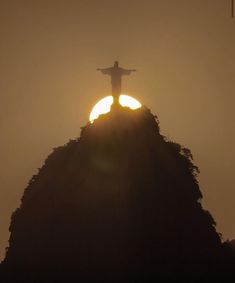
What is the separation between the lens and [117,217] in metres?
23.7

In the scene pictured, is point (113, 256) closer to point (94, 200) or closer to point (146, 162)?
point (94, 200)

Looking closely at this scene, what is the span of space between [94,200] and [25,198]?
5.20 m

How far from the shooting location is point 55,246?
2411 cm

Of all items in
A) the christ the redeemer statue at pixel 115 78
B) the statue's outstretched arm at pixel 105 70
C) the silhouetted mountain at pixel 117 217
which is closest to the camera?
the silhouetted mountain at pixel 117 217

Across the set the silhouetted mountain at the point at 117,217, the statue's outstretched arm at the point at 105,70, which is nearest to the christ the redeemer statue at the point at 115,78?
the statue's outstretched arm at the point at 105,70

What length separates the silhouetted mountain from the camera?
2283 cm

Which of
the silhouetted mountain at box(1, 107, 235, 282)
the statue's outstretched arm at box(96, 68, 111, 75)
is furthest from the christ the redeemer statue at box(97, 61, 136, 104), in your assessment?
A: the silhouetted mountain at box(1, 107, 235, 282)

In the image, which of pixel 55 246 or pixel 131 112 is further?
Result: pixel 131 112

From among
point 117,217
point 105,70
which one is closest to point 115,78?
point 105,70

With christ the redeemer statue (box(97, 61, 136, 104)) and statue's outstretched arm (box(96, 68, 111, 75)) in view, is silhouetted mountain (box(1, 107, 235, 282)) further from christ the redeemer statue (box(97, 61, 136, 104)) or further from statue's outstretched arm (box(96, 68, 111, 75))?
statue's outstretched arm (box(96, 68, 111, 75))

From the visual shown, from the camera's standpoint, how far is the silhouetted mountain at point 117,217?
22.8 metres

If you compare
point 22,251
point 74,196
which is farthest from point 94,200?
point 22,251

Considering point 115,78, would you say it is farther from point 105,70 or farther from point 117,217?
point 117,217

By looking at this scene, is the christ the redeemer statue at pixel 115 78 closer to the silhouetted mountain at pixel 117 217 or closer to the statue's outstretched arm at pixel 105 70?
the statue's outstretched arm at pixel 105 70
